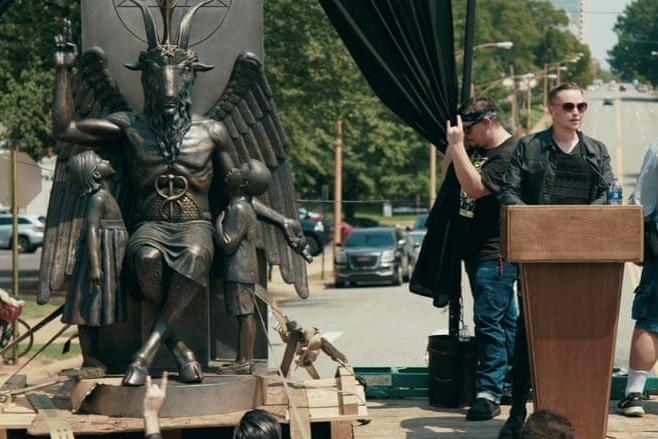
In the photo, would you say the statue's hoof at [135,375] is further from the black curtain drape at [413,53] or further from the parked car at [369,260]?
the parked car at [369,260]

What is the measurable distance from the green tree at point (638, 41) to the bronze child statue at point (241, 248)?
14890 centimetres

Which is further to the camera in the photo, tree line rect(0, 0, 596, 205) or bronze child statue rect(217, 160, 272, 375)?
tree line rect(0, 0, 596, 205)

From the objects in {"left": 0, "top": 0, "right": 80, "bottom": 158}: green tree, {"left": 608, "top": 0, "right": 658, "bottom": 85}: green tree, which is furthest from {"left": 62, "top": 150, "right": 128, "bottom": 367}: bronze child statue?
{"left": 608, "top": 0, "right": 658, "bottom": 85}: green tree

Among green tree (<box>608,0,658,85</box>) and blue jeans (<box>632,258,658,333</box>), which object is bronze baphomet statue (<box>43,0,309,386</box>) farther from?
green tree (<box>608,0,658,85</box>)

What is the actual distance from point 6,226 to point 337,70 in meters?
28.4


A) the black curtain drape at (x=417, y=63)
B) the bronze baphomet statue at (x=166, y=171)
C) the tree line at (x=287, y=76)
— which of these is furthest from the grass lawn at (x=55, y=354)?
the black curtain drape at (x=417, y=63)

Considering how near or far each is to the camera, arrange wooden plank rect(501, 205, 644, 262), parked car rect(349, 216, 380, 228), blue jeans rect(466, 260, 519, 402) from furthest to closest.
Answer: parked car rect(349, 216, 380, 228)
blue jeans rect(466, 260, 519, 402)
wooden plank rect(501, 205, 644, 262)

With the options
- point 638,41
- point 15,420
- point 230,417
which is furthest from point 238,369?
point 638,41

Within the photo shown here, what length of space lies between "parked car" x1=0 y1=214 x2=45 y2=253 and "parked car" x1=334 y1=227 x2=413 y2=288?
62.5ft

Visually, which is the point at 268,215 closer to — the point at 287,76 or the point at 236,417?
the point at 236,417

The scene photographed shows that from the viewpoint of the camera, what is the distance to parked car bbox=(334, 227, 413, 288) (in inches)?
1415

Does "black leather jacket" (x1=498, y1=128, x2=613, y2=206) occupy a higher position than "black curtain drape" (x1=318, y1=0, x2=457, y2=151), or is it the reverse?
"black curtain drape" (x1=318, y1=0, x2=457, y2=151)

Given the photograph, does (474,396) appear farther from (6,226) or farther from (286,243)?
(6,226)

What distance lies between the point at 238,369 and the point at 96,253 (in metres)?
1.10
